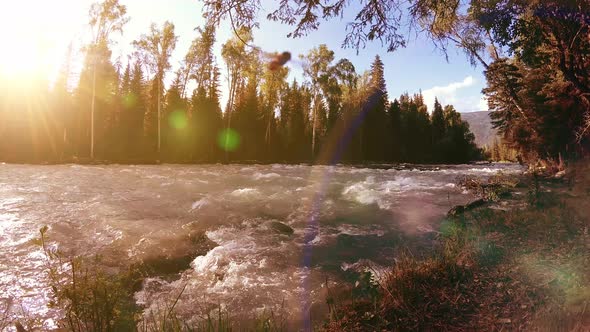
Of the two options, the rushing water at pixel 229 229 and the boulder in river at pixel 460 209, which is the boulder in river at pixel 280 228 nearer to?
the rushing water at pixel 229 229

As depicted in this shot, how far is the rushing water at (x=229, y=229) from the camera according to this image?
17.3ft

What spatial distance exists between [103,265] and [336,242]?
497 centimetres

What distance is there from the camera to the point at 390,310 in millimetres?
3754

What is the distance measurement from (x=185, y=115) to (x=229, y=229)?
34460mm

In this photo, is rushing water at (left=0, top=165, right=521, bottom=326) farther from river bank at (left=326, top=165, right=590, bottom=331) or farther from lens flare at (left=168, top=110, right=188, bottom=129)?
lens flare at (left=168, top=110, right=188, bottom=129)

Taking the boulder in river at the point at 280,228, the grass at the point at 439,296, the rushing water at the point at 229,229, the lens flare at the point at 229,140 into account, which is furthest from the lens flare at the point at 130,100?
the grass at the point at 439,296

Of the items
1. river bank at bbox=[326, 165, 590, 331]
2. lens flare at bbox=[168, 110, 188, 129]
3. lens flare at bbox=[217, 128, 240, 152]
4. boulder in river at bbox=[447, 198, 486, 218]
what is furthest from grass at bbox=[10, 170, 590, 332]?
lens flare at bbox=[168, 110, 188, 129]

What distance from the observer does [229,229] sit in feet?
27.3

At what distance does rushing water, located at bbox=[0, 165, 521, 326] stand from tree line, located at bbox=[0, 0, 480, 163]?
1750cm

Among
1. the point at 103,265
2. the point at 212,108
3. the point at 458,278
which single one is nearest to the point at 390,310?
the point at 458,278

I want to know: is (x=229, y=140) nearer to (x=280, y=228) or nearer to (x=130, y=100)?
(x=130, y=100)

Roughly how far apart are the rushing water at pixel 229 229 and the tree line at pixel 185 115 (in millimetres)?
17503

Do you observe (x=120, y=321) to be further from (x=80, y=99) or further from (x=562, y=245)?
(x=80, y=99)

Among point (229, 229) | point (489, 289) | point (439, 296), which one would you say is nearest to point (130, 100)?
point (229, 229)
